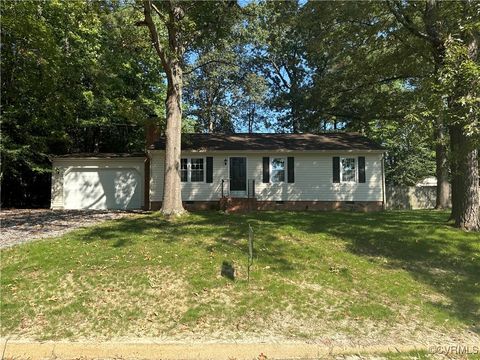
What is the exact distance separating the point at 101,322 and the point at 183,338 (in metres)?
1.32

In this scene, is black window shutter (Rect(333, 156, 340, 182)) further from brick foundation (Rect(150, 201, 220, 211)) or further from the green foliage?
the green foliage

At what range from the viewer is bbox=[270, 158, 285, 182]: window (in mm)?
20750

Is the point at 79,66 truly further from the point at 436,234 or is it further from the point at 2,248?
the point at 436,234

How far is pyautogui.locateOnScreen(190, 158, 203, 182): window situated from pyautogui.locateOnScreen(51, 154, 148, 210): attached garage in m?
2.94

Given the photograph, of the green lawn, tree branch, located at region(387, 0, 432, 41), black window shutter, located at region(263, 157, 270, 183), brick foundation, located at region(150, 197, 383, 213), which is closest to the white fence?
brick foundation, located at region(150, 197, 383, 213)

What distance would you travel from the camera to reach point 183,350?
5344 mm

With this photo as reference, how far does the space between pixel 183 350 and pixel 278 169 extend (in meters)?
15.9

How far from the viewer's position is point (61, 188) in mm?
22625

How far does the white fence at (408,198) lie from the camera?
89.9ft

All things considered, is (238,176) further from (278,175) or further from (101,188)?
(101,188)

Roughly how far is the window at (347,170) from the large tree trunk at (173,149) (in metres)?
8.80

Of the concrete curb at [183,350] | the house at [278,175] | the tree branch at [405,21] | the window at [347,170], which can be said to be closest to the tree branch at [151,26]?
the house at [278,175]

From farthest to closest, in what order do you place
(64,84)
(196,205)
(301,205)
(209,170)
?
(64,84) < (209,170) < (301,205) < (196,205)

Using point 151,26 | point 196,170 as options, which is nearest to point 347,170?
point 196,170
